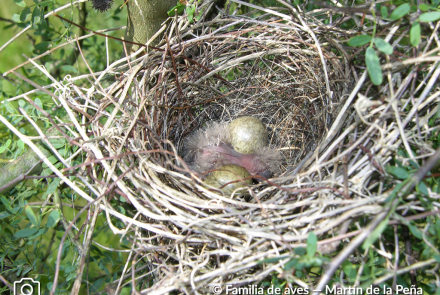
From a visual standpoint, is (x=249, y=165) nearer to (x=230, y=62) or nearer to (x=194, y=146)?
(x=194, y=146)

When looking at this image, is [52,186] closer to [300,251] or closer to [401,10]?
[300,251]

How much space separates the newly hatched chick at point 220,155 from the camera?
1.50 metres

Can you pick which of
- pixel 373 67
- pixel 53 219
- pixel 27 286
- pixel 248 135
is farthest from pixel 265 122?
pixel 27 286

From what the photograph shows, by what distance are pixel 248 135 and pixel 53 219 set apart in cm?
90

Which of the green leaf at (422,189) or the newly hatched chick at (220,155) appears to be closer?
the green leaf at (422,189)

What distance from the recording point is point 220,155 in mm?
1566

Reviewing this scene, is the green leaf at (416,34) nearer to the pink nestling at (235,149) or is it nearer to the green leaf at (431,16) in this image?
the green leaf at (431,16)

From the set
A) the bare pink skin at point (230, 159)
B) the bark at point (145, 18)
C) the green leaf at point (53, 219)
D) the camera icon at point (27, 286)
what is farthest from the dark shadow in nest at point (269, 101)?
the camera icon at point (27, 286)

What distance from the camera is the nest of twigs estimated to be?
2.93 feet

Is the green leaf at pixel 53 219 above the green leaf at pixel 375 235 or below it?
above

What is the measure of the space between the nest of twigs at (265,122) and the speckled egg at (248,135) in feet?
0.44

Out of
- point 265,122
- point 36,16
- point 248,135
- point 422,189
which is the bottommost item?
point 265,122

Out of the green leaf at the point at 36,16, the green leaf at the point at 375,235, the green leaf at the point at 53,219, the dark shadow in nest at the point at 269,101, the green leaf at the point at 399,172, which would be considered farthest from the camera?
the dark shadow in nest at the point at 269,101

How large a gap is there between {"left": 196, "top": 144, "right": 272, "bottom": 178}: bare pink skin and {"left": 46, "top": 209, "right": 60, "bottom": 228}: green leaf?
26.8 inches
